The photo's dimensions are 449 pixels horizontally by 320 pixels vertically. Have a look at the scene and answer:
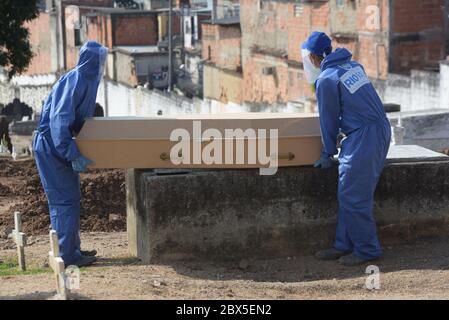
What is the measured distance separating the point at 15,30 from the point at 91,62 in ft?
56.2

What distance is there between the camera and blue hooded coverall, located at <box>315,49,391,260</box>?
26.2ft

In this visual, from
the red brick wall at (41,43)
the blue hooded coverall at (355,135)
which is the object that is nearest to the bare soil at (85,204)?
the blue hooded coverall at (355,135)

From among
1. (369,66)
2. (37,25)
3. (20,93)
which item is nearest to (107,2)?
(37,25)

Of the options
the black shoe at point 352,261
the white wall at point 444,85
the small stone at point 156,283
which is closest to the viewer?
the small stone at point 156,283

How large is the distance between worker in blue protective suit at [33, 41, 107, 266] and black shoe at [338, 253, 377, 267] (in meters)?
2.01

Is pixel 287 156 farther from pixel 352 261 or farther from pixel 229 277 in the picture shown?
pixel 229 277

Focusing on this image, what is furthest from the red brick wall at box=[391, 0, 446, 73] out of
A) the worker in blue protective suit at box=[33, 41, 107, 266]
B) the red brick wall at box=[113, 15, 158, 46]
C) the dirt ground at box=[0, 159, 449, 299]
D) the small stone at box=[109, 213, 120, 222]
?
the worker in blue protective suit at box=[33, 41, 107, 266]

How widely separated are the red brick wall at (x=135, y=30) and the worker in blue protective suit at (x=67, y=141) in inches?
1504

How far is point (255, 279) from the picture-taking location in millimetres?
7918

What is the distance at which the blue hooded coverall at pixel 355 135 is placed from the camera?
798 cm

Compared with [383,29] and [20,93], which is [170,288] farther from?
[20,93]

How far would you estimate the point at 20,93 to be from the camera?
50.8 metres

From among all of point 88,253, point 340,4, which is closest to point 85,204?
point 88,253

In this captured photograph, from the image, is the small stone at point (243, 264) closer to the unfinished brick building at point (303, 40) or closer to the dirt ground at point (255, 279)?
the dirt ground at point (255, 279)
